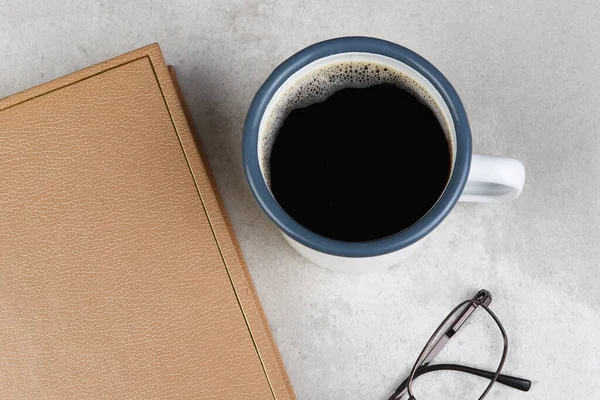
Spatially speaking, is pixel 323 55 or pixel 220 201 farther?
pixel 220 201

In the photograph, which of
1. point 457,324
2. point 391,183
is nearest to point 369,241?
point 391,183

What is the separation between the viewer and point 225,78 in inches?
26.6

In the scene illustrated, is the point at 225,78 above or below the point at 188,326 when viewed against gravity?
above

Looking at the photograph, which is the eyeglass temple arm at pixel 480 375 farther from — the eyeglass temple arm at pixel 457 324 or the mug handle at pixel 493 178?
the mug handle at pixel 493 178

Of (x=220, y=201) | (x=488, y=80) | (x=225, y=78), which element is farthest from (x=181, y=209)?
(x=488, y=80)

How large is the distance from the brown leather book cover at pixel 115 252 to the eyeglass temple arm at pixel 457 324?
15 cm

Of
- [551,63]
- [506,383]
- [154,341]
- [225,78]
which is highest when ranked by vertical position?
[225,78]

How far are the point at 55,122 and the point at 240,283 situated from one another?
8.2 inches

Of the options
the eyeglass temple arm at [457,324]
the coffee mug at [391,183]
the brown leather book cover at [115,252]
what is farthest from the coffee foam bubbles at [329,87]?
the eyeglass temple arm at [457,324]

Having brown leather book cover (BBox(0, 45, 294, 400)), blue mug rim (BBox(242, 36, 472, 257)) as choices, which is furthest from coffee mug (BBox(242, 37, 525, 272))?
brown leather book cover (BBox(0, 45, 294, 400))

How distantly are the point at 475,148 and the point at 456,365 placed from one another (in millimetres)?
202

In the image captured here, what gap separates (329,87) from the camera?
52cm

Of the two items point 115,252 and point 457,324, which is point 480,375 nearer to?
point 457,324

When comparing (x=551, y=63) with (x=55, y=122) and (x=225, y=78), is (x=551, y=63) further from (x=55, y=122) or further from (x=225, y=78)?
(x=55, y=122)
